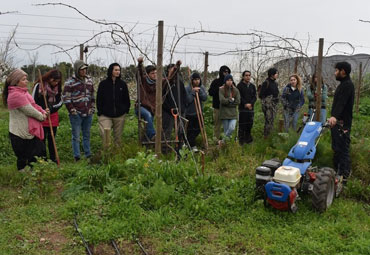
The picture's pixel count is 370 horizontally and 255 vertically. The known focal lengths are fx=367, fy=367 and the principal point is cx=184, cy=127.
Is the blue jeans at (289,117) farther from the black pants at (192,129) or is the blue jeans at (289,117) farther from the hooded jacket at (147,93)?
the hooded jacket at (147,93)

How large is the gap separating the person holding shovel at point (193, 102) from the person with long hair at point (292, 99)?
5.73 feet

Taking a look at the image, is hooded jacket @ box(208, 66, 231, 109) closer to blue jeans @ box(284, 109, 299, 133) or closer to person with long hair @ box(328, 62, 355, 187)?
blue jeans @ box(284, 109, 299, 133)

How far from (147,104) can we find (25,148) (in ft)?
6.85

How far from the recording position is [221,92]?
6914mm

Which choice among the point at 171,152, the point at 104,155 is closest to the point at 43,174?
the point at 104,155

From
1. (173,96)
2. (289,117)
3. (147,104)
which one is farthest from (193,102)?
(289,117)

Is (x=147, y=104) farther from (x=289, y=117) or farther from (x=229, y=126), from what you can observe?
(x=289, y=117)

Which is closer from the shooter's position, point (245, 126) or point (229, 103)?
point (229, 103)

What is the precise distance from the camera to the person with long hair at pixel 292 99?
23.9ft

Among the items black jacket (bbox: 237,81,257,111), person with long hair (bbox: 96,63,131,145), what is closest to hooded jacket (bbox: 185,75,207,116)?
black jacket (bbox: 237,81,257,111)

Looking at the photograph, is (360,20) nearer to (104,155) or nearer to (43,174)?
(104,155)

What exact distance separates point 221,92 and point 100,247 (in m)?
4.16

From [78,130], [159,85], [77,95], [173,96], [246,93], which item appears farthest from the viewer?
[246,93]

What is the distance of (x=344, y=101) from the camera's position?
4.98 meters
